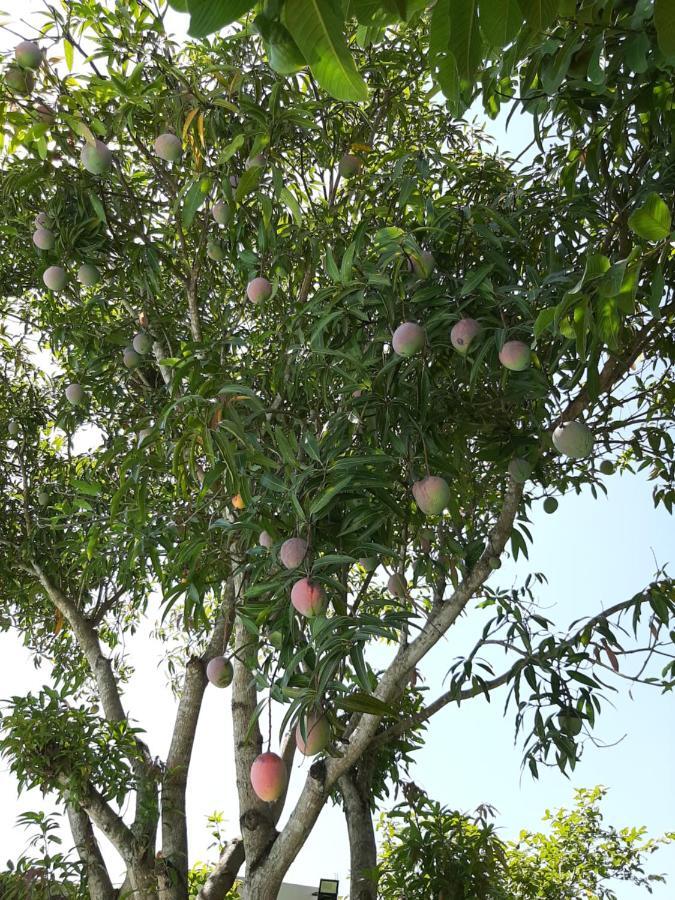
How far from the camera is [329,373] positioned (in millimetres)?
1768

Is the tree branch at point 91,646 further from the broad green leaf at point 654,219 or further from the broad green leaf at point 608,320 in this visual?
the broad green leaf at point 654,219

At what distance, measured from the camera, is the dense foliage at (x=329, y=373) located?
5.04 ft

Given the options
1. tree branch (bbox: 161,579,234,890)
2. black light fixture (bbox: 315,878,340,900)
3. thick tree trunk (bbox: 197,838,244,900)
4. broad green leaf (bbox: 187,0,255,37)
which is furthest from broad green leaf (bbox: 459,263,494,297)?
black light fixture (bbox: 315,878,340,900)

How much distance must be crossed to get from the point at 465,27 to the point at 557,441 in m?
1.27

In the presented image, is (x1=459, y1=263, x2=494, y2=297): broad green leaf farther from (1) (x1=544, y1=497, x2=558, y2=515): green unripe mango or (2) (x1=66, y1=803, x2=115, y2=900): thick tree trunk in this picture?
(2) (x1=66, y1=803, x2=115, y2=900): thick tree trunk

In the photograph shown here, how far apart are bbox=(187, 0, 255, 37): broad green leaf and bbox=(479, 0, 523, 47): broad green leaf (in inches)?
5.6

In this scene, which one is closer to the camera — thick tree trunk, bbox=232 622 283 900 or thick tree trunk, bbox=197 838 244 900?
thick tree trunk, bbox=232 622 283 900

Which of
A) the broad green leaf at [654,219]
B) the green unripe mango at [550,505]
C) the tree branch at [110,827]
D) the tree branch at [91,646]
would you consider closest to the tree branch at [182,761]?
the tree branch at [110,827]

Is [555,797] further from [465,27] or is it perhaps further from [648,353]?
[465,27]

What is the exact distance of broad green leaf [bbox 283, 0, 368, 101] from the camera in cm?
43

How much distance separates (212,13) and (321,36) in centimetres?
6

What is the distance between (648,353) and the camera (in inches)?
89.8

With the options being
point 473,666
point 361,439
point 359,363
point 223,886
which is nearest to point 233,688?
point 223,886

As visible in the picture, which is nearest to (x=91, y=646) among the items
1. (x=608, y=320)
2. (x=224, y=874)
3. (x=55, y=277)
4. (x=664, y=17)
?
(x=224, y=874)
